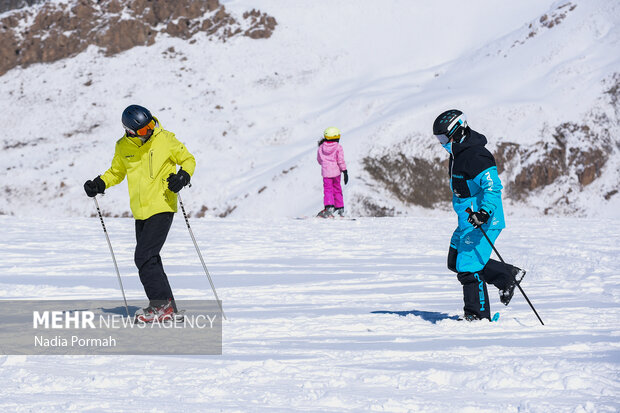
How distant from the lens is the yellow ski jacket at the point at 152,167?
494cm

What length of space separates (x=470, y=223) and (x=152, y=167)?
8.10 ft

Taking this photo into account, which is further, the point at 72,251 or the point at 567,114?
the point at 567,114

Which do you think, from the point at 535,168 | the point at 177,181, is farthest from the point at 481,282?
the point at 535,168

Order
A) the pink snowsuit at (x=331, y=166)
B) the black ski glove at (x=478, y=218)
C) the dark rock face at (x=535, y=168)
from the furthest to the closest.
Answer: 1. the dark rock face at (x=535, y=168)
2. the pink snowsuit at (x=331, y=166)
3. the black ski glove at (x=478, y=218)

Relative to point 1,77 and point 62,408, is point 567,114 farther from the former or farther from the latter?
point 1,77

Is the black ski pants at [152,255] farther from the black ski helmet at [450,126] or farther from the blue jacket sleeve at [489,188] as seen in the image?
the blue jacket sleeve at [489,188]

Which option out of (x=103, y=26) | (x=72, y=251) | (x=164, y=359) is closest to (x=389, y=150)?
(x=72, y=251)

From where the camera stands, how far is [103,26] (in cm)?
3688

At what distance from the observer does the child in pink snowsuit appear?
45.4 ft

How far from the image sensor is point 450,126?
4934mm

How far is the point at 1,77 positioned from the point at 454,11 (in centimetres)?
2592

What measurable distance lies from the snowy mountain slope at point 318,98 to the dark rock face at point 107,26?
0.82 m

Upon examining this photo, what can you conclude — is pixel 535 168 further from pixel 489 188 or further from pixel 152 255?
pixel 152 255

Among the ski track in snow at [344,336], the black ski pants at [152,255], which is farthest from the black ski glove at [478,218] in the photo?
the black ski pants at [152,255]
